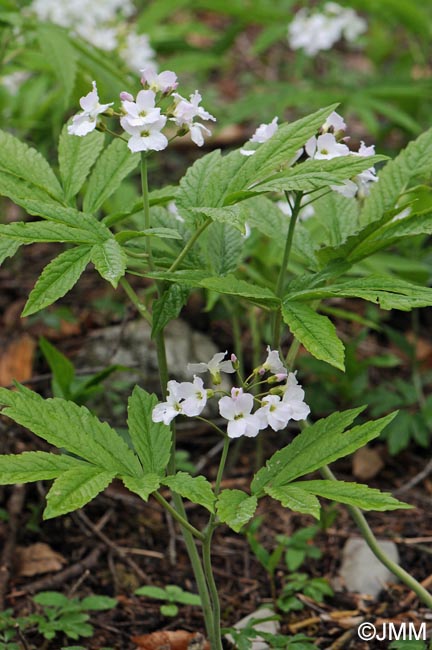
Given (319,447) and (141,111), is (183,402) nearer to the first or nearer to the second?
(319,447)

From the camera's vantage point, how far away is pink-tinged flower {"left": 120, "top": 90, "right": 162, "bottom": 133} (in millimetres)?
1523

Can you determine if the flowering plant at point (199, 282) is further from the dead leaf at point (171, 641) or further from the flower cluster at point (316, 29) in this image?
the flower cluster at point (316, 29)

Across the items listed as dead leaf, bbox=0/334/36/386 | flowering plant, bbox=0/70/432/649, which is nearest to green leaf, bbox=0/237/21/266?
flowering plant, bbox=0/70/432/649

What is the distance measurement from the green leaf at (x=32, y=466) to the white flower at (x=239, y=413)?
0.95ft

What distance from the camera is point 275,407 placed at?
60.0 inches

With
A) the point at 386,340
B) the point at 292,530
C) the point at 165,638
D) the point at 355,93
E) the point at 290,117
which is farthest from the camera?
the point at 290,117

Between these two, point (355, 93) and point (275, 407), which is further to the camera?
point (355, 93)

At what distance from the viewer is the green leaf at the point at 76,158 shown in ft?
5.80

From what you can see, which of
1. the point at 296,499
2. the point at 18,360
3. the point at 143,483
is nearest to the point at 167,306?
the point at 143,483

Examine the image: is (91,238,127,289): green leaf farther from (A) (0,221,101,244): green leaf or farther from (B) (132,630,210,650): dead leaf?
(B) (132,630,210,650): dead leaf

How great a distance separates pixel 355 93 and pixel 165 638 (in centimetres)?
292

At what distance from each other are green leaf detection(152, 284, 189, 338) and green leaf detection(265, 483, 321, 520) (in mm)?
379

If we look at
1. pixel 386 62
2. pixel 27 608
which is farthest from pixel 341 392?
pixel 386 62

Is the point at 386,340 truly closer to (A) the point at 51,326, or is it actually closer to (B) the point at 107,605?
(A) the point at 51,326
